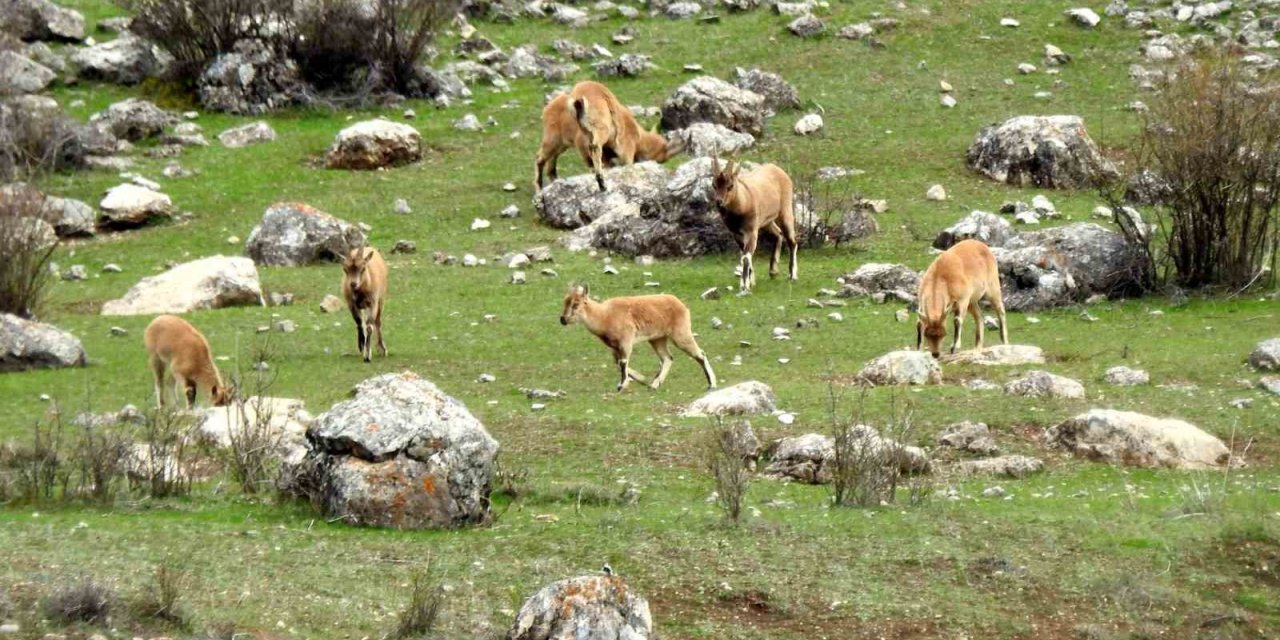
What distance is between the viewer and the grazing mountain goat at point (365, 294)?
779 inches

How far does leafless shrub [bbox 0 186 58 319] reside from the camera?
21281mm

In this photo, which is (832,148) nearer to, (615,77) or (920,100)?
(920,100)

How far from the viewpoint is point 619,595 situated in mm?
9641

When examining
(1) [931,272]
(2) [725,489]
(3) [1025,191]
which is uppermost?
(2) [725,489]

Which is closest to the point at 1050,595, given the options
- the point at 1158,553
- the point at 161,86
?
the point at 1158,553

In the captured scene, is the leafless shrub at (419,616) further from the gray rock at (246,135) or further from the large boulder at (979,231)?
the gray rock at (246,135)

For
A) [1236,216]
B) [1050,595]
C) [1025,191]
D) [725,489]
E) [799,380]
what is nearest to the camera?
[1050,595]

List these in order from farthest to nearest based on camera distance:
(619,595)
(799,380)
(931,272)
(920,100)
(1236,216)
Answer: (920,100), (1236,216), (931,272), (799,380), (619,595)

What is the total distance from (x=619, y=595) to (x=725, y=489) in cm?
263

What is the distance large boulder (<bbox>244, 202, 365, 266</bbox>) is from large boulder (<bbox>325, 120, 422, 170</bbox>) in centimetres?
429

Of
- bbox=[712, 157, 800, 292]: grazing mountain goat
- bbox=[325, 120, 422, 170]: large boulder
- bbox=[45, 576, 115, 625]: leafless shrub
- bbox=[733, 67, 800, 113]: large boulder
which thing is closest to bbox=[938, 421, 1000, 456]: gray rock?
bbox=[45, 576, 115, 625]: leafless shrub

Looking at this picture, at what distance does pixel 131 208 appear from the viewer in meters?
27.5

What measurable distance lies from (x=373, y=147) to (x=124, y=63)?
22.1 feet

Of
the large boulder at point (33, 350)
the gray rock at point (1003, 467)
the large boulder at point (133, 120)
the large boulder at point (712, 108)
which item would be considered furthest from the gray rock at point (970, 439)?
the large boulder at point (133, 120)
